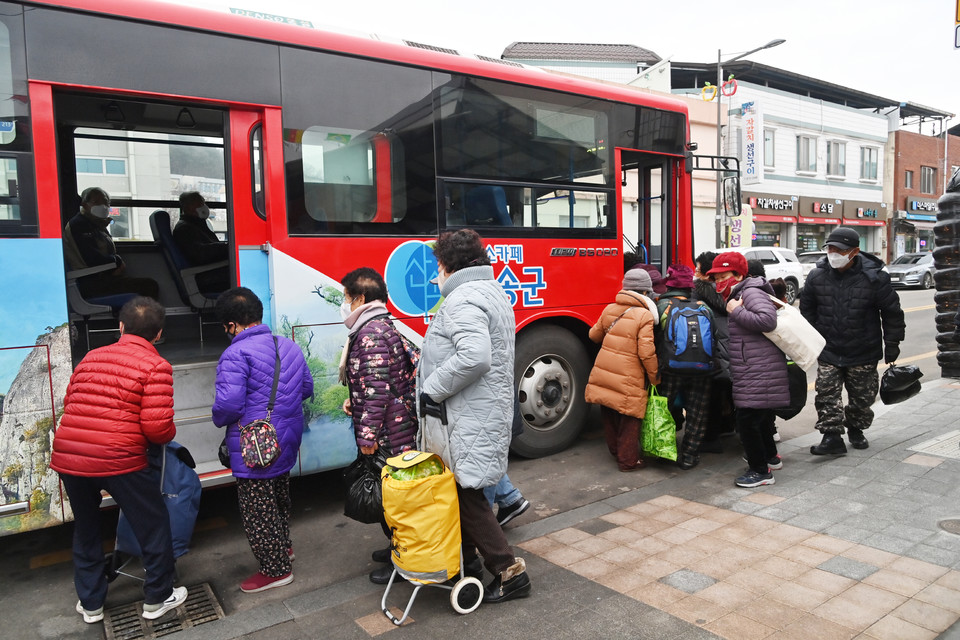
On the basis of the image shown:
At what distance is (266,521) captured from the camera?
355 cm

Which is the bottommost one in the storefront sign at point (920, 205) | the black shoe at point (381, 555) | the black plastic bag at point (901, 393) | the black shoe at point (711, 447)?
the black shoe at point (711, 447)

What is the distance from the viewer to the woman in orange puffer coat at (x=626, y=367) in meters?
5.34

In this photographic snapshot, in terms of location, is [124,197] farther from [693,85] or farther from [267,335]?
[693,85]

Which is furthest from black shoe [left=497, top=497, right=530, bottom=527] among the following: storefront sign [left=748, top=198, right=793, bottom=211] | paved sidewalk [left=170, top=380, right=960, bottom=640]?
storefront sign [left=748, top=198, right=793, bottom=211]

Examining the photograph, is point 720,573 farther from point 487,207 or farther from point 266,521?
point 487,207

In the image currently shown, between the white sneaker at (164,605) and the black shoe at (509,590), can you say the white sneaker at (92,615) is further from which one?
the black shoe at (509,590)

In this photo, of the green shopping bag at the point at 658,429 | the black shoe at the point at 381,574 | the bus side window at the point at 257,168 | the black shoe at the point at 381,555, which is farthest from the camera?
the green shopping bag at the point at 658,429

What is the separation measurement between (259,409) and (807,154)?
3516 cm

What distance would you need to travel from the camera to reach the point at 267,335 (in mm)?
3576

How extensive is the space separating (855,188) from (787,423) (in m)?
34.5

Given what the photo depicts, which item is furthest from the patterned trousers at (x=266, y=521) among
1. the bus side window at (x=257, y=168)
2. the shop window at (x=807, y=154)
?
the shop window at (x=807, y=154)

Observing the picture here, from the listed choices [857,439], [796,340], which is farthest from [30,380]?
[857,439]

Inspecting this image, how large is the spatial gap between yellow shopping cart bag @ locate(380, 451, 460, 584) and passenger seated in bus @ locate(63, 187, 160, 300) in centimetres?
337

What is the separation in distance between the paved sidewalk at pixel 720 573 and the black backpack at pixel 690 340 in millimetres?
931
